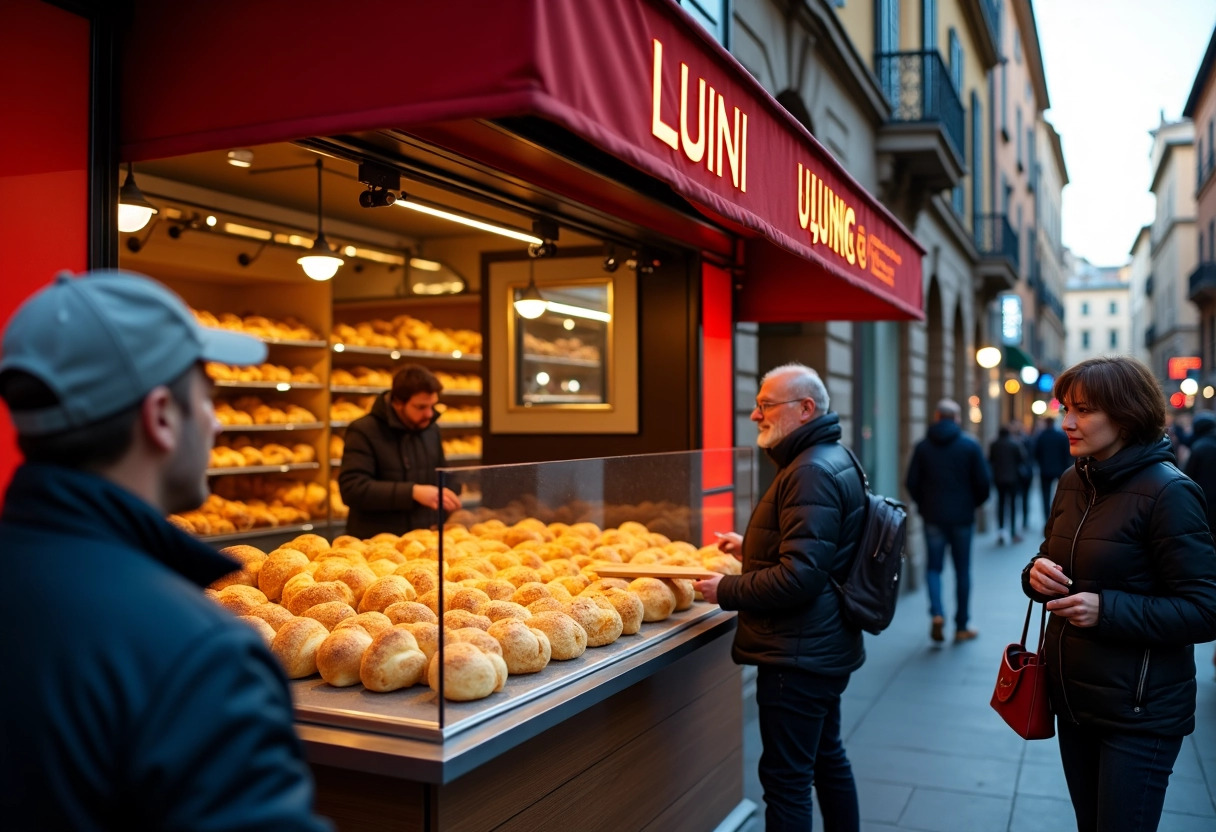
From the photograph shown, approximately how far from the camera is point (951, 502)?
9.48 meters

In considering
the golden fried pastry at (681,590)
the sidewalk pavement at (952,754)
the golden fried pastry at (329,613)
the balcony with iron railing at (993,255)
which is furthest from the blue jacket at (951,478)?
the balcony with iron railing at (993,255)

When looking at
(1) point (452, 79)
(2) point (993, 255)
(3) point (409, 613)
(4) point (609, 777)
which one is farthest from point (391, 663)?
(2) point (993, 255)

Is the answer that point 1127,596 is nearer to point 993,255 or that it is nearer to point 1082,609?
point 1082,609

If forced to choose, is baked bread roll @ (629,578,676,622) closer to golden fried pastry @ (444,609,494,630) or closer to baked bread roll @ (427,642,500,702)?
golden fried pastry @ (444,609,494,630)

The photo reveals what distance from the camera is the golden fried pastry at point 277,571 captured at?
381 cm

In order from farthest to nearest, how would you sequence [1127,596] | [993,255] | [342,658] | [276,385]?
[993,255] → [276,385] → [1127,596] → [342,658]

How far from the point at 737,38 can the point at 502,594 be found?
5.54 metres

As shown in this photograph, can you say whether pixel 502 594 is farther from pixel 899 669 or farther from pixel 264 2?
pixel 899 669

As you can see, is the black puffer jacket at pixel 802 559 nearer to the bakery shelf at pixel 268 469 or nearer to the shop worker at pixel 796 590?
the shop worker at pixel 796 590

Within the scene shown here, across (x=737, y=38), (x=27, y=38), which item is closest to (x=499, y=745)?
(x=27, y=38)

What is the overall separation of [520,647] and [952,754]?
413 centimetres

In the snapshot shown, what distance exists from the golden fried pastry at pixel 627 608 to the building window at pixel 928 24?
1330 centimetres

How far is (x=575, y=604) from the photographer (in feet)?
12.5

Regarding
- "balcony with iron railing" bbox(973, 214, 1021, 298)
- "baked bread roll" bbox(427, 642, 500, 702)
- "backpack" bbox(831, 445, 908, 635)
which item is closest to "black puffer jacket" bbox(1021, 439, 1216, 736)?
"backpack" bbox(831, 445, 908, 635)
